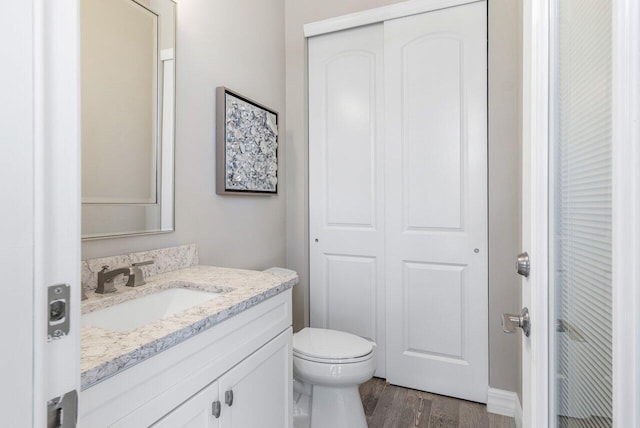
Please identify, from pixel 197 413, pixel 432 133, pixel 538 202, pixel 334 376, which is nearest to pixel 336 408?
pixel 334 376

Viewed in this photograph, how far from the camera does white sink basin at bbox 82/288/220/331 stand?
107 cm

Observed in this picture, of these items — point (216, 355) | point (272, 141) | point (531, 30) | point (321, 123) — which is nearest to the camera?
point (531, 30)

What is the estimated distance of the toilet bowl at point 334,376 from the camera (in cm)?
158

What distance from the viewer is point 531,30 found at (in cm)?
81

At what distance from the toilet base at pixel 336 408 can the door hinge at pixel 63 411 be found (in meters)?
1.44

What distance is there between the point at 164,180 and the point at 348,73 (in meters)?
1.49

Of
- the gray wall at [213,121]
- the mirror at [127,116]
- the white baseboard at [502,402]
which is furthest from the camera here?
the white baseboard at [502,402]

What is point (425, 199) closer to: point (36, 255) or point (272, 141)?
point (272, 141)

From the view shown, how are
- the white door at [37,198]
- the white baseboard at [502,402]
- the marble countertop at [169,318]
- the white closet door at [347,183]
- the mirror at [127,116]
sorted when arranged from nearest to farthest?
the white door at [37,198] < the marble countertop at [169,318] < the mirror at [127,116] < the white baseboard at [502,402] < the white closet door at [347,183]

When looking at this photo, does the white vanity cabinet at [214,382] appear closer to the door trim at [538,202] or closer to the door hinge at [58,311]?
the door hinge at [58,311]

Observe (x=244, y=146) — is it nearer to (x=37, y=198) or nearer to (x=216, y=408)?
(x=216, y=408)

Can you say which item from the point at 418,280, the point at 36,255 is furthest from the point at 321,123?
the point at 36,255

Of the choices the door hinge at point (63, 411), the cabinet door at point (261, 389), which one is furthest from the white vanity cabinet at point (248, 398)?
the door hinge at point (63, 411)

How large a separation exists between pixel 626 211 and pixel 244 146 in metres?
1.77
